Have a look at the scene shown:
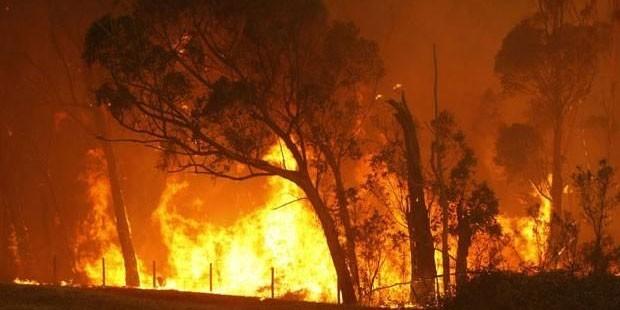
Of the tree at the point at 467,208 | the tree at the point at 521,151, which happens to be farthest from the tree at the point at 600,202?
the tree at the point at 521,151

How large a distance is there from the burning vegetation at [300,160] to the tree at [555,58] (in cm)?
8

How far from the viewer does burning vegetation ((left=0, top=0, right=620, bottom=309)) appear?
22.0 meters

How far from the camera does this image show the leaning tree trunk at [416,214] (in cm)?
2277

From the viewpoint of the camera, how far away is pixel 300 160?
23516 millimetres

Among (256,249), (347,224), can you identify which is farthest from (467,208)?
(256,249)

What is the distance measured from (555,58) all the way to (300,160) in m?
14.9

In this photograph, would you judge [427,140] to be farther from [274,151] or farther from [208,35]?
[208,35]

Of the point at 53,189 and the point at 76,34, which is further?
the point at 53,189

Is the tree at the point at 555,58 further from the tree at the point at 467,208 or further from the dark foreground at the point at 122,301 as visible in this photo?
the dark foreground at the point at 122,301

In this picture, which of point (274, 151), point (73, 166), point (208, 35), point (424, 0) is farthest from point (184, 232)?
point (208, 35)

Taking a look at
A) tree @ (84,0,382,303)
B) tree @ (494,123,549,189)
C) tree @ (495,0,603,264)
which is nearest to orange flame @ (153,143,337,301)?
tree @ (494,123,549,189)

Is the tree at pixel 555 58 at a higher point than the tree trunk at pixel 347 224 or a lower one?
higher

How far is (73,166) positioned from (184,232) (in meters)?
6.99

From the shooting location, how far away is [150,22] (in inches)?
894
